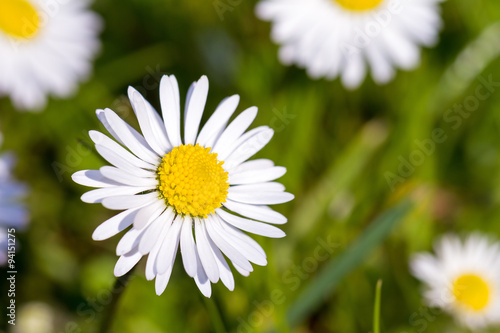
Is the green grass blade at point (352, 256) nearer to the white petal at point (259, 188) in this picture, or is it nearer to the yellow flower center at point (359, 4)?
the white petal at point (259, 188)

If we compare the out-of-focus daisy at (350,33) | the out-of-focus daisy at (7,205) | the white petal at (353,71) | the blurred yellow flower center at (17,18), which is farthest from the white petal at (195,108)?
the blurred yellow flower center at (17,18)

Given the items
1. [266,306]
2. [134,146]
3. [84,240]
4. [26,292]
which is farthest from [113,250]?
[134,146]

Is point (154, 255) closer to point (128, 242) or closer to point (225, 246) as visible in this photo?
point (128, 242)

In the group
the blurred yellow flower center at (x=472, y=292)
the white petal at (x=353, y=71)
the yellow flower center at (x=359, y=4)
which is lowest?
the blurred yellow flower center at (x=472, y=292)

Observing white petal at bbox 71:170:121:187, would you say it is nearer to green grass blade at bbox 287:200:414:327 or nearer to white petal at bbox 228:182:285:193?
white petal at bbox 228:182:285:193

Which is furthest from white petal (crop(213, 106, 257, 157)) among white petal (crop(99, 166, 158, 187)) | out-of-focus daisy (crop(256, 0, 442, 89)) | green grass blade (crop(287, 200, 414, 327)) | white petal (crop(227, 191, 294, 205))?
out-of-focus daisy (crop(256, 0, 442, 89))

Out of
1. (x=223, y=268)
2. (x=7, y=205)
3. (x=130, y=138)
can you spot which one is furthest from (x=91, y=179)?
(x=7, y=205)
